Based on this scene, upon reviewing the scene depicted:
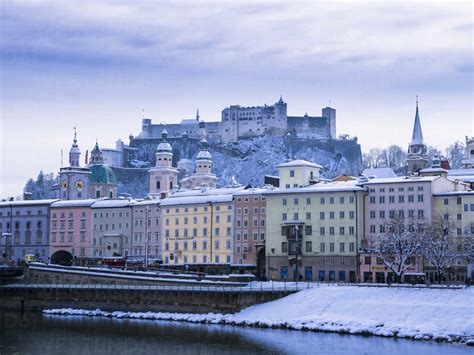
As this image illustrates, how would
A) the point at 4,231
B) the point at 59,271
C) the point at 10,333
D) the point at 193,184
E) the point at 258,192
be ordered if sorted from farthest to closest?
the point at 193,184, the point at 4,231, the point at 258,192, the point at 59,271, the point at 10,333

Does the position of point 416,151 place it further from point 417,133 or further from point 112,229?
point 112,229

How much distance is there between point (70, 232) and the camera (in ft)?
438

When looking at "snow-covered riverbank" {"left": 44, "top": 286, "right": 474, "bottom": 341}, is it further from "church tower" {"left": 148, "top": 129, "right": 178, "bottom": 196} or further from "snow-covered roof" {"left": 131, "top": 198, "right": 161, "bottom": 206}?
"church tower" {"left": 148, "top": 129, "right": 178, "bottom": 196}

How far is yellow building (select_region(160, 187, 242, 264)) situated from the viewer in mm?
116625

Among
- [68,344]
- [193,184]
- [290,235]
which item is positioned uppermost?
[193,184]

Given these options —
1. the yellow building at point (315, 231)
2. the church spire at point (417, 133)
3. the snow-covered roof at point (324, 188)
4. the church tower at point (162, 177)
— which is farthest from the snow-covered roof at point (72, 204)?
the church spire at point (417, 133)

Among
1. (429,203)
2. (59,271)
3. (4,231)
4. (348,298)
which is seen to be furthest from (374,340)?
(4,231)

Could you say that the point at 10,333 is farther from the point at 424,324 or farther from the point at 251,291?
the point at 424,324

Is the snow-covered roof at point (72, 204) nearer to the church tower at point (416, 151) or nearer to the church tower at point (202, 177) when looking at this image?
the church tower at point (202, 177)

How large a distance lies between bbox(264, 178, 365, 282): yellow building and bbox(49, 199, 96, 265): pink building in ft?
111

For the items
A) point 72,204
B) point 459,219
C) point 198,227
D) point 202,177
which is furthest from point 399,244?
point 202,177

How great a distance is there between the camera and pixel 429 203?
98.3 m

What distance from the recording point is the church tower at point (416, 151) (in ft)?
530

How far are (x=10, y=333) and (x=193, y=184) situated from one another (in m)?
96.0
